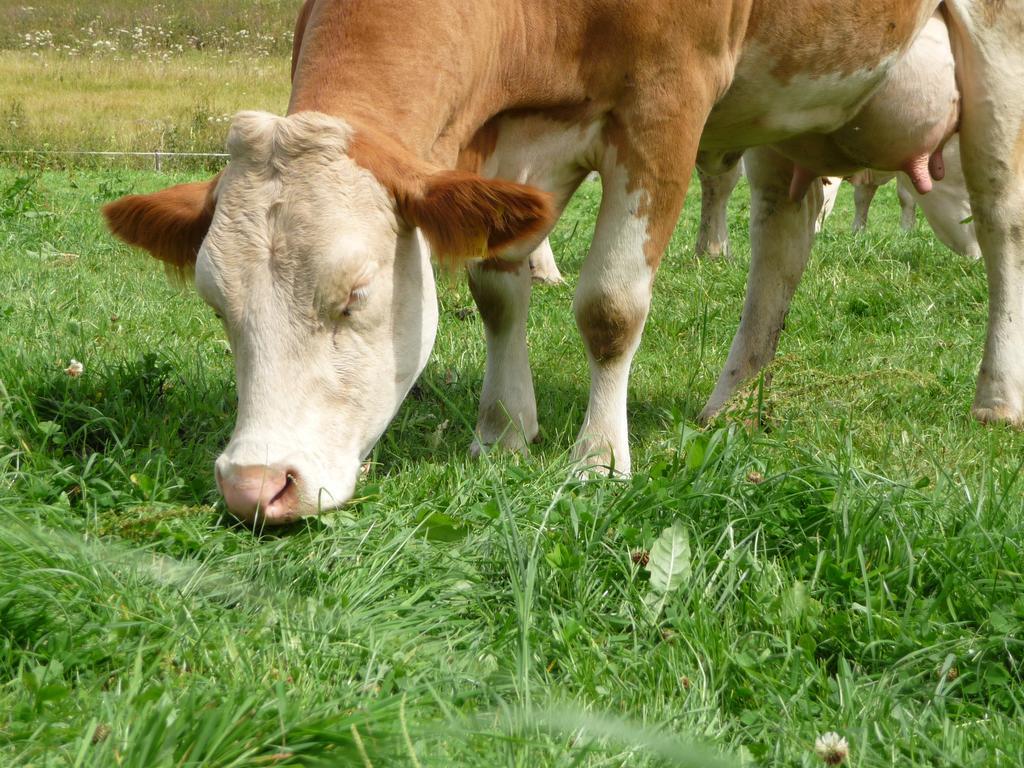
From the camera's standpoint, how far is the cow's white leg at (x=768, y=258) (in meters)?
5.20

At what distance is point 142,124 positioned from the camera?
22719 millimetres

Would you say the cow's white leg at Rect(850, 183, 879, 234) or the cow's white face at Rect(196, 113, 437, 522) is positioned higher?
the cow's white face at Rect(196, 113, 437, 522)

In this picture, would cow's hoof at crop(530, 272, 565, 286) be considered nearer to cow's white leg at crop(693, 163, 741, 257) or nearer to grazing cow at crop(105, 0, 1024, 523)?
cow's white leg at crop(693, 163, 741, 257)

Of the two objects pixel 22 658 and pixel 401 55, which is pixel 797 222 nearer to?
pixel 401 55

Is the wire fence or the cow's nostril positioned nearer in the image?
the cow's nostril

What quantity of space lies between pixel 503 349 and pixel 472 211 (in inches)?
54.0

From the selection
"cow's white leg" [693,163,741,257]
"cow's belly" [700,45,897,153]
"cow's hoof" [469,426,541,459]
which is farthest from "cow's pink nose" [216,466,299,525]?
"cow's white leg" [693,163,741,257]

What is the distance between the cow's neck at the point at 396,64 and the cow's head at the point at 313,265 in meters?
0.19

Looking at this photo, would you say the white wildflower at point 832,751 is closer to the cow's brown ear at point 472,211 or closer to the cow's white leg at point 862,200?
the cow's brown ear at point 472,211

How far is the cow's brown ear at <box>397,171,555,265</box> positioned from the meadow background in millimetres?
643

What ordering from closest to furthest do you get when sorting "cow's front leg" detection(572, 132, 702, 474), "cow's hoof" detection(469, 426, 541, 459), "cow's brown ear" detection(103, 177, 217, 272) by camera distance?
"cow's brown ear" detection(103, 177, 217, 272) < "cow's front leg" detection(572, 132, 702, 474) < "cow's hoof" detection(469, 426, 541, 459)

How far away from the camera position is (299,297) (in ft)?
9.97

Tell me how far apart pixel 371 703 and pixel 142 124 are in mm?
22580

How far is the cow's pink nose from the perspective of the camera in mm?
2840
